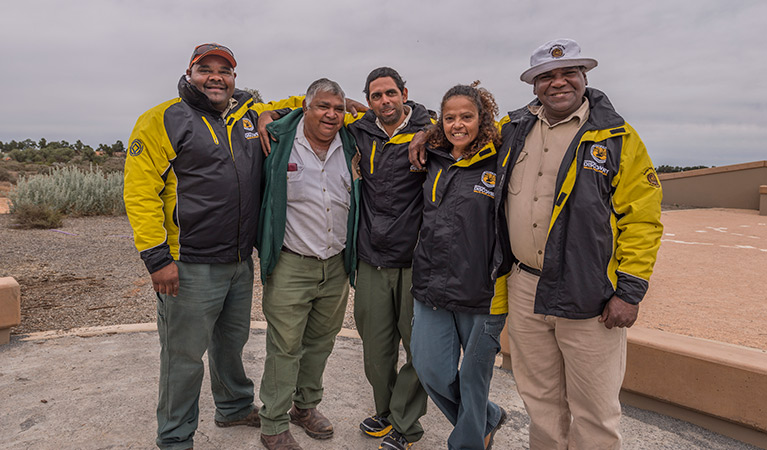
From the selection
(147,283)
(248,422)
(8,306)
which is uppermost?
(8,306)

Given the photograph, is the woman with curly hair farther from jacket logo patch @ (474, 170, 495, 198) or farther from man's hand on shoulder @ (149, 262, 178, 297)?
man's hand on shoulder @ (149, 262, 178, 297)

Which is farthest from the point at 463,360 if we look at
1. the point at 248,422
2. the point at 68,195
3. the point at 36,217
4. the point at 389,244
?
the point at 68,195

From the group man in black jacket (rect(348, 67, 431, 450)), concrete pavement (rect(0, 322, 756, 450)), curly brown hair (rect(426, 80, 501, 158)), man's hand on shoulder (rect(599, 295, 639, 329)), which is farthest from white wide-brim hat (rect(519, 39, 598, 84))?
concrete pavement (rect(0, 322, 756, 450))

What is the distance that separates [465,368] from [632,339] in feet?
4.65

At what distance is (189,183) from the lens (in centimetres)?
258

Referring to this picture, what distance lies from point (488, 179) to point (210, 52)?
1.60 meters

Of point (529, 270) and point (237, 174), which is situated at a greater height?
point (237, 174)

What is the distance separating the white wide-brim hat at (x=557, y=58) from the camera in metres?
2.26

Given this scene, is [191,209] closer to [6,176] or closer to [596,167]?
[596,167]

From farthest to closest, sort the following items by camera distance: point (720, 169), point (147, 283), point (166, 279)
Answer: point (720, 169), point (147, 283), point (166, 279)

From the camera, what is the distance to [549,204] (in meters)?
2.27

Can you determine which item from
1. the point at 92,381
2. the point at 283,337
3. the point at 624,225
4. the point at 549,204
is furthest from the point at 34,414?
the point at 624,225

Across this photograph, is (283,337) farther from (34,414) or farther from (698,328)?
(698,328)

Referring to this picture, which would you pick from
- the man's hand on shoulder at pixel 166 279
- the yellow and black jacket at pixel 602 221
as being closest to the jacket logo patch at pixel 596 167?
the yellow and black jacket at pixel 602 221
